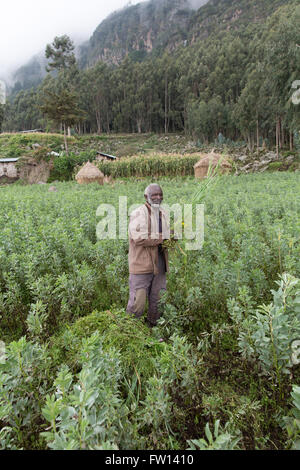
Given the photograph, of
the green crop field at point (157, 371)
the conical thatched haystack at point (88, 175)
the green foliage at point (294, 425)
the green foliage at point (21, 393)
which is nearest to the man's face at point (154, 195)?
the green crop field at point (157, 371)

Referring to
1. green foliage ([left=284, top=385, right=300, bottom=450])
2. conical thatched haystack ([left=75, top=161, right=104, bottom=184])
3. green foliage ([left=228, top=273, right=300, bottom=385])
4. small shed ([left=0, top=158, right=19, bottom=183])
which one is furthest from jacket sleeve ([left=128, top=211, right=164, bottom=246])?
small shed ([left=0, top=158, right=19, bottom=183])

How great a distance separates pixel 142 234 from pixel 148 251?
0.27 metres

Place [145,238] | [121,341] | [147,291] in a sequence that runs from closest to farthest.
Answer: [121,341]
[145,238]
[147,291]

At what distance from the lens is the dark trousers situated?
10.6 feet

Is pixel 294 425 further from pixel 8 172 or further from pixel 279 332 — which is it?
pixel 8 172

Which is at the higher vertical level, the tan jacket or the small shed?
the small shed

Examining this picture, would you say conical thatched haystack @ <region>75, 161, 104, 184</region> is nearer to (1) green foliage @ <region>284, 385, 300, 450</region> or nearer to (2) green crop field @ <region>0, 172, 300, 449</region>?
(2) green crop field @ <region>0, 172, 300, 449</region>

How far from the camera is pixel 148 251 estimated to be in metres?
3.17

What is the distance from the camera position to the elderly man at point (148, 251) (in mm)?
3018
